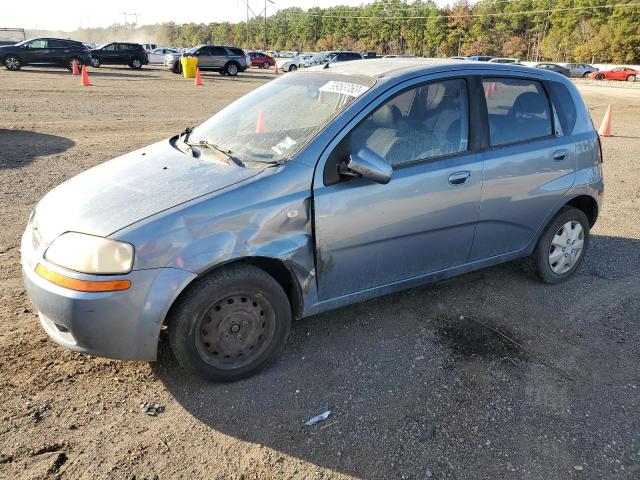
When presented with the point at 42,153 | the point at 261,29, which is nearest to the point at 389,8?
the point at 261,29

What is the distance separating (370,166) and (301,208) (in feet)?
1.51

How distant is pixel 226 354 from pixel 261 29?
137 meters

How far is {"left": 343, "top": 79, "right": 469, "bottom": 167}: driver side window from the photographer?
10.8 ft

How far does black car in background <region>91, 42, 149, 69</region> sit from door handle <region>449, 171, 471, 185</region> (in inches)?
1365

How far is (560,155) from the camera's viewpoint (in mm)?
4102

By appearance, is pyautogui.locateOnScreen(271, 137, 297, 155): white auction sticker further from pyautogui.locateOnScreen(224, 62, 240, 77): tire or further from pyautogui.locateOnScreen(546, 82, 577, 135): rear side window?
pyautogui.locateOnScreen(224, 62, 240, 77): tire

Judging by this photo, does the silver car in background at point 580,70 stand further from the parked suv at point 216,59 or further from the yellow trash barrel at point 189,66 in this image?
the yellow trash barrel at point 189,66

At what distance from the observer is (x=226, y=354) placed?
3000 millimetres

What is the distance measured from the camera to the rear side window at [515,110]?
381 centimetres

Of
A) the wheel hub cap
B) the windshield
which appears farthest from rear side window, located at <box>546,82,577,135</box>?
the windshield

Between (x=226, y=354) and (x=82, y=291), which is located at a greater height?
(x=82, y=291)

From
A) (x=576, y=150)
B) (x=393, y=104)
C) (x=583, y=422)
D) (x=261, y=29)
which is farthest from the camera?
(x=261, y=29)

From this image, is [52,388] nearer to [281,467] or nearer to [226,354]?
[226,354]

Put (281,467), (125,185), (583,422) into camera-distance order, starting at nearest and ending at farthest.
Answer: (281,467) < (583,422) < (125,185)
